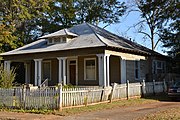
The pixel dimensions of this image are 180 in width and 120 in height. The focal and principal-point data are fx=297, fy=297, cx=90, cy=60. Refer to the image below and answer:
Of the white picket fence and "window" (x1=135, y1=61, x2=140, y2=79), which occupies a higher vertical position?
"window" (x1=135, y1=61, x2=140, y2=79)

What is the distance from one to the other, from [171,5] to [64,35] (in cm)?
1045

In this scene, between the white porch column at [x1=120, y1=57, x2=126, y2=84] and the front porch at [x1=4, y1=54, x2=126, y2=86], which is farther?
the front porch at [x1=4, y1=54, x2=126, y2=86]

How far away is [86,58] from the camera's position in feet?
94.4

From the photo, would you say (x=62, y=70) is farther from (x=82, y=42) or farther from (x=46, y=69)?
(x=46, y=69)

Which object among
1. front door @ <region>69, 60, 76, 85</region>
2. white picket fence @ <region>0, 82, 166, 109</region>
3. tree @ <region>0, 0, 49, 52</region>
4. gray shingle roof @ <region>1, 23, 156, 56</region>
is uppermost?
tree @ <region>0, 0, 49, 52</region>

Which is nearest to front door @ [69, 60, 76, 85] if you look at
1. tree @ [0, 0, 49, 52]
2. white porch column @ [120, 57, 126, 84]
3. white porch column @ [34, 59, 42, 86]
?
white porch column @ [34, 59, 42, 86]

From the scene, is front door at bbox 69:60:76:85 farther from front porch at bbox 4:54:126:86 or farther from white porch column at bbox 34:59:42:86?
white porch column at bbox 34:59:42:86

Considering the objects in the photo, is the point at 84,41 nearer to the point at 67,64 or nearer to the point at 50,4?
the point at 67,64

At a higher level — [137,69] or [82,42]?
[82,42]

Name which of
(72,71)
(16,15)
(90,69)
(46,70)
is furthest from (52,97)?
(16,15)

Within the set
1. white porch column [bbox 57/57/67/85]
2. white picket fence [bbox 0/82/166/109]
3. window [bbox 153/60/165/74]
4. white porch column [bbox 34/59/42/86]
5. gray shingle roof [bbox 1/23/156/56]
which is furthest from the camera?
window [bbox 153/60/165/74]

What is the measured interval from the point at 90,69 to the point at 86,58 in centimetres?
116

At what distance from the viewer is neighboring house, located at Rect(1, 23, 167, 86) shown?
81.9 feet

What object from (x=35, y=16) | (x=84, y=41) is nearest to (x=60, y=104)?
(x=84, y=41)
